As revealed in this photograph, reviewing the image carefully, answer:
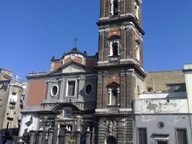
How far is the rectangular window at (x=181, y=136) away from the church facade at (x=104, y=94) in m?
0.11

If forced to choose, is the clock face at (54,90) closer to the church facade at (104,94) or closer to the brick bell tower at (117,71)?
the church facade at (104,94)

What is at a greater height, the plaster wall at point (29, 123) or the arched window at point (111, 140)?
the plaster wall at point (29, 123)

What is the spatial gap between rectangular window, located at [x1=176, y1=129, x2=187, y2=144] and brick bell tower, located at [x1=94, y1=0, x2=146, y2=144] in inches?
154

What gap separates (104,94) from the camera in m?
23.8

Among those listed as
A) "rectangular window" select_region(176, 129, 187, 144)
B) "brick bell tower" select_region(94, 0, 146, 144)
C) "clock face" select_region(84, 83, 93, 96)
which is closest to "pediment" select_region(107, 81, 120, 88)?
"brick bell tower" select_region(94, 0, 146, 144)

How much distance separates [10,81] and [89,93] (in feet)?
60.4

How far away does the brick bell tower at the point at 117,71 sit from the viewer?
22156 mm

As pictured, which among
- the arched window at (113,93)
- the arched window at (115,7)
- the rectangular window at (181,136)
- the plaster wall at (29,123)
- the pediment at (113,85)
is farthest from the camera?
the plaster wall at (29,123)

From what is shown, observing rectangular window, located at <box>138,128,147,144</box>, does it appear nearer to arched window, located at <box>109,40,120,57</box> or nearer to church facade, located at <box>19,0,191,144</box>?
church facade, located at <box>19,0,191,144</box>

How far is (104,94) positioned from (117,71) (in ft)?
8.79

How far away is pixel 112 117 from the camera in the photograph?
22.5m

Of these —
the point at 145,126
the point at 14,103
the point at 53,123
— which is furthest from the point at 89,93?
the point at 14,103

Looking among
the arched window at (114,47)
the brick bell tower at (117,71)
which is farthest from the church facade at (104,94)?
the arched window at (114,47)

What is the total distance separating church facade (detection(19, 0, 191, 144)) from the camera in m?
22.0
